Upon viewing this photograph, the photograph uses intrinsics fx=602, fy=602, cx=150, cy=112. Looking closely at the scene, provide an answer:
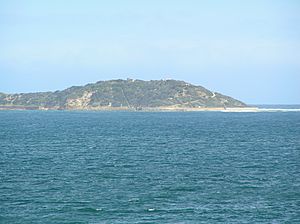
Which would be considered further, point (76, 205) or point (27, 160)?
point (27, 160)

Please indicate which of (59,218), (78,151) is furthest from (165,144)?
(59,218)

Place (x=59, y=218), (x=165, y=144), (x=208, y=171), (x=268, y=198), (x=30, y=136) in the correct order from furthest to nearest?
(x=30, y=136)
(x=165, y=144)
(x=208, y=171)
(x=268, y=198)
(x=59, y=218)

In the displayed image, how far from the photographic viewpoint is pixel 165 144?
4333 inches

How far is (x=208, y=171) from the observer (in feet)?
232

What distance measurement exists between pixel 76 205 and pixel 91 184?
10328 mm

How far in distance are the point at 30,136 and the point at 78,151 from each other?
34322mm

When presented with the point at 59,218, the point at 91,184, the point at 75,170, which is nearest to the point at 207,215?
the point at 59,218

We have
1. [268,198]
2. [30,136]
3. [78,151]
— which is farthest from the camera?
[30,136]

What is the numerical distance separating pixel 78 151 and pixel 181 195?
43512mm

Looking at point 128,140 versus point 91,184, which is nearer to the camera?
point 91,184

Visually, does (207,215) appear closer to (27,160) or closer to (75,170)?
(75,170)

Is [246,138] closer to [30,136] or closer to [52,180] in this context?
[30,136]

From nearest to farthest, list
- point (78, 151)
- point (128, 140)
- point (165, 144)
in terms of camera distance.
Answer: point (78, 151) → point (165, 144) → point (128, 140)

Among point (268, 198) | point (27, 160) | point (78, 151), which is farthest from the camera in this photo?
point (78, 151)
